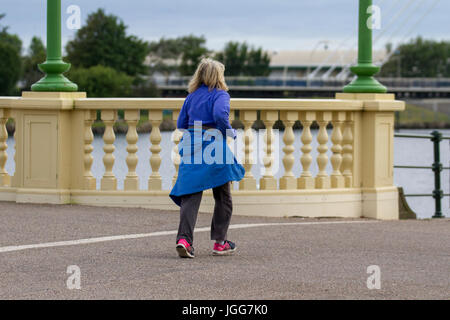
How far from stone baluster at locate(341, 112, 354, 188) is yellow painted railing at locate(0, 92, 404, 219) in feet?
0.04

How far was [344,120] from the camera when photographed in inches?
444

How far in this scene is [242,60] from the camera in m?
120

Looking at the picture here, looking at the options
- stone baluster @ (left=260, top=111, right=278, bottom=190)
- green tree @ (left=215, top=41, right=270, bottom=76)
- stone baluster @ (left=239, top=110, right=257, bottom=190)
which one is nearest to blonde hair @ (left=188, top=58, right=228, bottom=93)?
stone baluster @ (left=239, top=110, right=257, bottom=190)

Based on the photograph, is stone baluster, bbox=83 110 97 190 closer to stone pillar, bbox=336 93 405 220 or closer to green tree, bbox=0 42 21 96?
stone pillar, bbox=336 93 405 220

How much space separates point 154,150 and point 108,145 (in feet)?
1.69

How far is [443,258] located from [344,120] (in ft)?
12.2

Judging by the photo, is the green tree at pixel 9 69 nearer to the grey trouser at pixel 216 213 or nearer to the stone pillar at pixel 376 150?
the stone pillar at pixel 376 150

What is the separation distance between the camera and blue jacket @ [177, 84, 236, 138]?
7.49 meters

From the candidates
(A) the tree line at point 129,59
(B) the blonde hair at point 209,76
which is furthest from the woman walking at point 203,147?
(A) the tree line at point 129,59

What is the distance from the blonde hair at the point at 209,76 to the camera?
7535mm

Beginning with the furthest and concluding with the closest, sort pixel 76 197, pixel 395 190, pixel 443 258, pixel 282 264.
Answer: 1. pixel 395 190
2. pixel 76 197
3. pixel 443 258
4. pixel 282 264

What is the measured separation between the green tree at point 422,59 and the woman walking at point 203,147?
134 meters

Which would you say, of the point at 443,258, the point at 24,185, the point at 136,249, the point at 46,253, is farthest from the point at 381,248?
the point at 24,185
